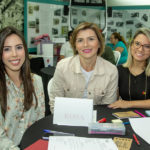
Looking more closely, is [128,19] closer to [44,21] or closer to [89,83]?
[44,21]

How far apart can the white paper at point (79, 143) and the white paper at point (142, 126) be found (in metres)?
0.21

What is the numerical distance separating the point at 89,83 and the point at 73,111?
0.66m

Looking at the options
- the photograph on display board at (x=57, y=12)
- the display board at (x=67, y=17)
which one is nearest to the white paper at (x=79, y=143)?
the display board at (x=67, y=17)

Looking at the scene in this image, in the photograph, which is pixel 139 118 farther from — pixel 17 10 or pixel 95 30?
pixel 17 10

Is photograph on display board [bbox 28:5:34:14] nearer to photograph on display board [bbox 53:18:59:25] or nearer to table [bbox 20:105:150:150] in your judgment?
photograph on display board [bbox 53:18:59:25]

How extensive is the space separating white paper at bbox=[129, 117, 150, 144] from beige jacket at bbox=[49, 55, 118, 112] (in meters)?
0.57

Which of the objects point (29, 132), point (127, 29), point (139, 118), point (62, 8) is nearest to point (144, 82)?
point (139, 118)

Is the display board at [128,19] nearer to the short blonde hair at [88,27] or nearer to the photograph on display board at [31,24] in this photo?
the photograph on display board at [31,24]

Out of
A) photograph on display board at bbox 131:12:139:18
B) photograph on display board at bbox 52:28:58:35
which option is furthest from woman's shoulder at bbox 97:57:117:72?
photograph on display board at bbox 131:12:139:18

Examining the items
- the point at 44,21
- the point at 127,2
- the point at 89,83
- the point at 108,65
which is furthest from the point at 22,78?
the point at 127,2

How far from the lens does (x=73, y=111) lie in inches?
53.3

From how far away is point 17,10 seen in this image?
15.3 feet

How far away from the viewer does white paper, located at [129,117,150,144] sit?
1.24m

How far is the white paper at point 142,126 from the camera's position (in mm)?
1237
